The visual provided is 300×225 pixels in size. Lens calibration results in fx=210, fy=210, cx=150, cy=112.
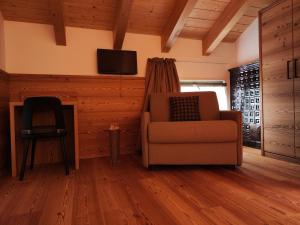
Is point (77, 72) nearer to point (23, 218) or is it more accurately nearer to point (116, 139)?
point (116, 139)

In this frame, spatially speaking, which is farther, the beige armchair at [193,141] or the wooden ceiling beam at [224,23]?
the wooden ceiling beam at [224,23]

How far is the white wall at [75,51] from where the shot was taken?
109 inches

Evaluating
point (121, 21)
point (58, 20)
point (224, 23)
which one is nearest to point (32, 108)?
point (58, 20)

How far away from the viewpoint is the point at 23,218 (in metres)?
1.31

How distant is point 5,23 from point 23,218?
2547 mm

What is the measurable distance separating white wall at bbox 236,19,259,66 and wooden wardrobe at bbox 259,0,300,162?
0.62 m

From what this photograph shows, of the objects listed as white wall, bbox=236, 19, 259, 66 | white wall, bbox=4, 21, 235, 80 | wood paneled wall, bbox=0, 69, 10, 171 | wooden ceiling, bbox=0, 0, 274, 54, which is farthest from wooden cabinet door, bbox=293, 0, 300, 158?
wood paneled wall, bbox=0, 69, 10, 171

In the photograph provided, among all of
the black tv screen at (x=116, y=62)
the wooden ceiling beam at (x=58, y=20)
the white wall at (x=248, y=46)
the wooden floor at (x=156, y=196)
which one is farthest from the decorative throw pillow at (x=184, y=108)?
the wooden ceiling beam at (x=58, y=20)

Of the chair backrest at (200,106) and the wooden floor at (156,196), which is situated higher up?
the chair backrest at (200,106)

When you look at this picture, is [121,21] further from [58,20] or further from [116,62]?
[58,20]

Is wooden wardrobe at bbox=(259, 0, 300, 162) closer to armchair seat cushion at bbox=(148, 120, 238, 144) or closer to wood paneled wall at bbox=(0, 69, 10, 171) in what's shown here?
armchair seat cushion at bbox=(148, 120, 238, 144)

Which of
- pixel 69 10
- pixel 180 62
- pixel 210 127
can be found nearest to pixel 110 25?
pixel 69 10

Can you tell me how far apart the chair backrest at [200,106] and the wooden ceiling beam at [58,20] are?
1425mm

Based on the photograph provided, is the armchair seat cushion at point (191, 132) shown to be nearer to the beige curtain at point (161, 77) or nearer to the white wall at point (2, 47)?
the beige curtain at point (161, 77)
